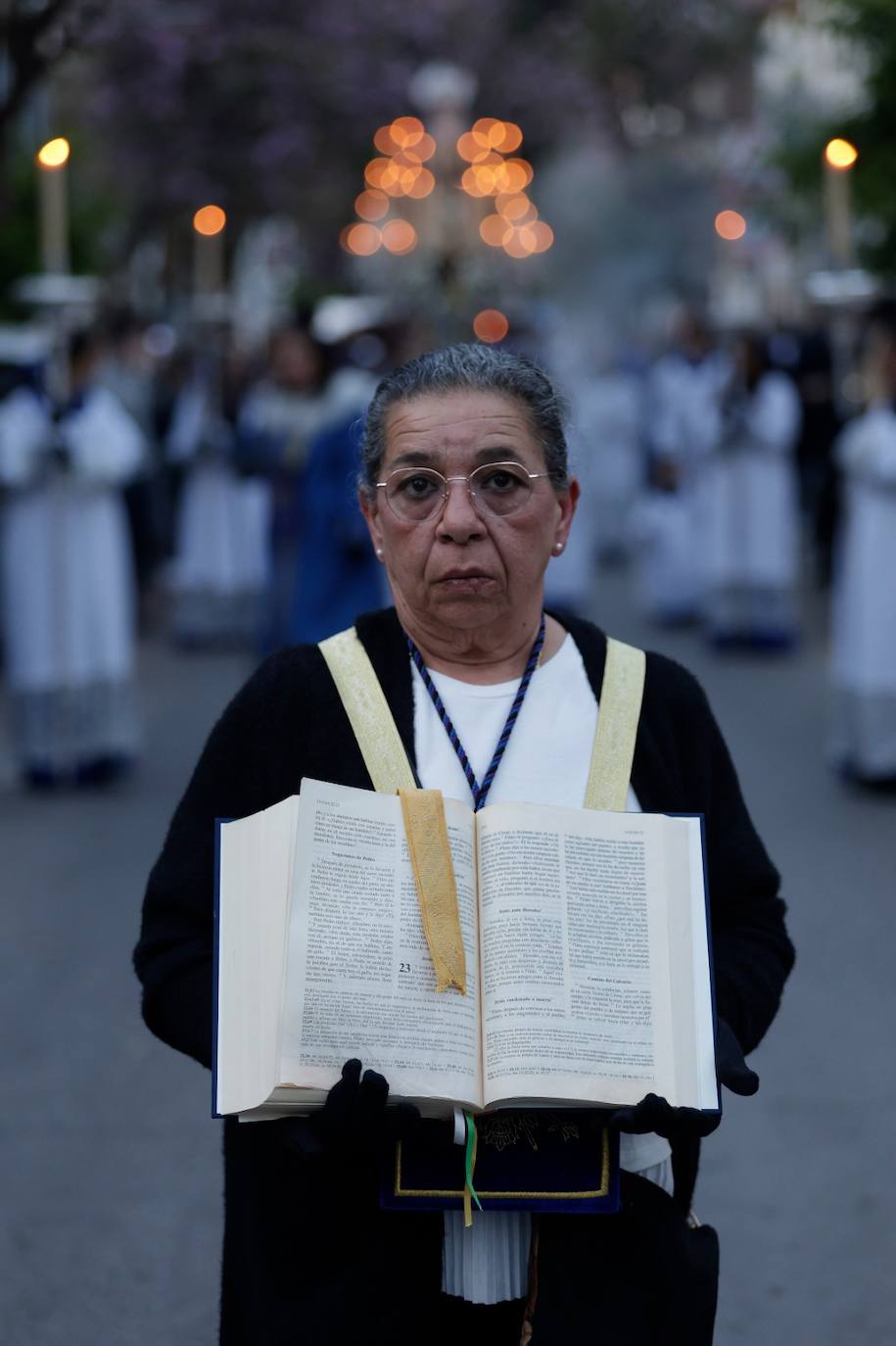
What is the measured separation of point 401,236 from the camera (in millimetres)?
28469

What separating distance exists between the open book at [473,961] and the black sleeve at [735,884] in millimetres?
293

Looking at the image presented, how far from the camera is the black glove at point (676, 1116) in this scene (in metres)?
2.31

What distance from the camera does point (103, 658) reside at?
966 centimetres

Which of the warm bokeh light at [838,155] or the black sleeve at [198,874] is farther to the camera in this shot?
the warm bokeh light at [838,155]

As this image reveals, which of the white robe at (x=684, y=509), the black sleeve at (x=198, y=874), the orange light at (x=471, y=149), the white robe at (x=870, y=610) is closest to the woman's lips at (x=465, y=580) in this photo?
the black sleeve at (x=198, y=874)

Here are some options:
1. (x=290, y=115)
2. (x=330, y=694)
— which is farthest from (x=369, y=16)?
(x=330, y=694)

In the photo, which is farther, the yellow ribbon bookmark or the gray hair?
the gray hair

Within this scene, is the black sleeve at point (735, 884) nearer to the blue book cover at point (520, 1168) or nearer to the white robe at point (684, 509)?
the blue book cover at point (520, 1168)

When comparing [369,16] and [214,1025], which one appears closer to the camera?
[214,1025]

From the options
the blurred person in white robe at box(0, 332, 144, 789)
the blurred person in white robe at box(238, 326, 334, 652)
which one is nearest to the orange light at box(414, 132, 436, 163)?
the blurred person in white robe at box(238, 326, 334, 652)

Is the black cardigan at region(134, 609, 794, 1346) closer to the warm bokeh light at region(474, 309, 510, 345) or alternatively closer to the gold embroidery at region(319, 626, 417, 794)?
the gold embroidery at region(319, 626, 417, 794)

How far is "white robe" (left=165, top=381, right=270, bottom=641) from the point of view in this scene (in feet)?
46.6

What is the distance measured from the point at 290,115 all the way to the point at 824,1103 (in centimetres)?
1826

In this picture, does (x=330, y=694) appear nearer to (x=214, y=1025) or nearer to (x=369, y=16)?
(x=214, y=1025)
